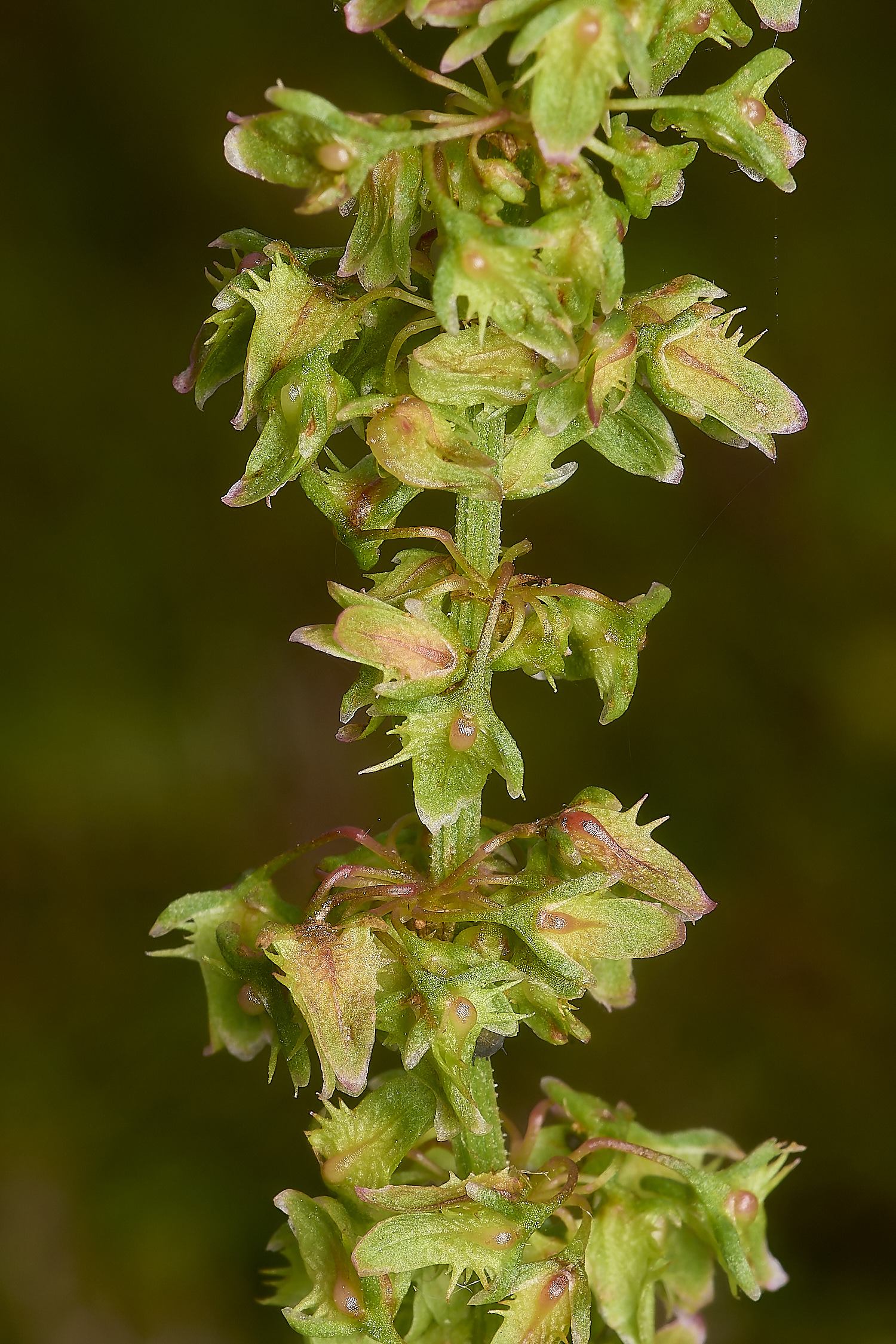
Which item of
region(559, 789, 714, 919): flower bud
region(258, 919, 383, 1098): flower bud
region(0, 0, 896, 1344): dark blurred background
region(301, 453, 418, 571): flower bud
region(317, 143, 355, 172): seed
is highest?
region(317, 143, 355, 172): seed

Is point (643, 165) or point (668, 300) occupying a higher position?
point (643, 165)

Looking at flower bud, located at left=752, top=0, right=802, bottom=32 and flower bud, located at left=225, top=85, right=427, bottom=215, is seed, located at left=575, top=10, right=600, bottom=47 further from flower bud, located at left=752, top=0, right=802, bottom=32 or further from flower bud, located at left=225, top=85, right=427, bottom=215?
flower bud, located at left=752, top=0, right=802, bottom=32

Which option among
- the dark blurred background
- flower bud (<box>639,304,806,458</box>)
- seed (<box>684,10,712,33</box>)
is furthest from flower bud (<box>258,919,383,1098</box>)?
the dark blurred background

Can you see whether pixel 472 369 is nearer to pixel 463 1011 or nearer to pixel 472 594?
pixel 472 594

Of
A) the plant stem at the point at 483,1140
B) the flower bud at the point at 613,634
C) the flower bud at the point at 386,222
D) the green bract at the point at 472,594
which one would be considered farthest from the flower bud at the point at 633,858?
the flower bud at the point at 386,222

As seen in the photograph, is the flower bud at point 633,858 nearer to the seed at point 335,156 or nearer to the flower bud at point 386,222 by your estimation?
the flower bud at point 386,222

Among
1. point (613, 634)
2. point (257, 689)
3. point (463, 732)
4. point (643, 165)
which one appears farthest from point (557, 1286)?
point (257, 689)
